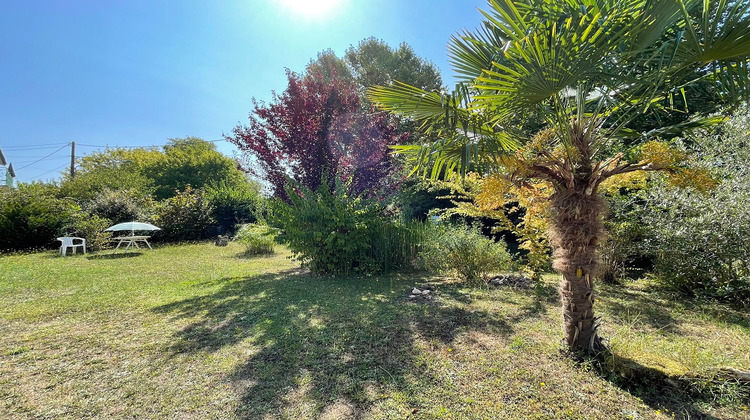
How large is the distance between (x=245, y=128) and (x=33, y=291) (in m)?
4.55

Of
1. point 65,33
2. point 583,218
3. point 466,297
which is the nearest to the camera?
point 583,218

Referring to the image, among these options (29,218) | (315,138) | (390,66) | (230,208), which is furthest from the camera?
(230,208)

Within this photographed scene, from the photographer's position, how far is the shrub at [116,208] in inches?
461

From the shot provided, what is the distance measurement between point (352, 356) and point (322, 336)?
53 centimetres

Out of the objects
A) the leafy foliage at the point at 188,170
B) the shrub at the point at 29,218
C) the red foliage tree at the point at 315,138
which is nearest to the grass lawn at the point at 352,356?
the red foliage tree at the point at 315,138

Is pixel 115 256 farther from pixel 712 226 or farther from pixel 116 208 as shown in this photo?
pixel 712 226

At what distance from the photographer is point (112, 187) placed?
1518 centimetres

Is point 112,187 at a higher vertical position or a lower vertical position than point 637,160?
higher

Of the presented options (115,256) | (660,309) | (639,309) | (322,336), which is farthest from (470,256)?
(115,256)

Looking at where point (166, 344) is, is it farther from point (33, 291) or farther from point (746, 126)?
point (746, 126)

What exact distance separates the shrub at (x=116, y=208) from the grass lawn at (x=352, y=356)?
8.37 meters

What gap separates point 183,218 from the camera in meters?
12.7

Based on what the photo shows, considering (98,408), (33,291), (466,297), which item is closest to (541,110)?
(466,297)

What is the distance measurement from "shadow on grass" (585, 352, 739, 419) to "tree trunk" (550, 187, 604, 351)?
20cm
